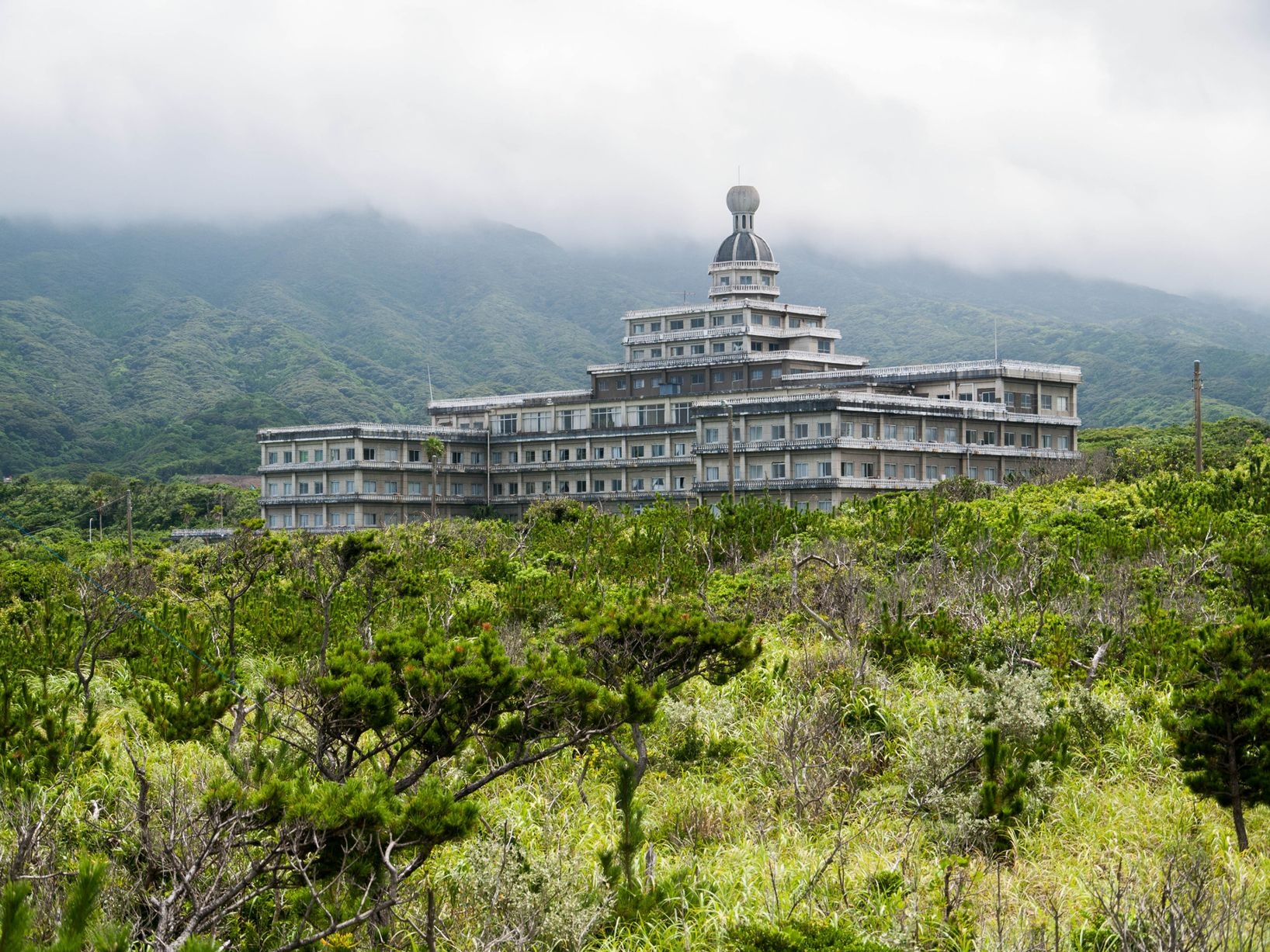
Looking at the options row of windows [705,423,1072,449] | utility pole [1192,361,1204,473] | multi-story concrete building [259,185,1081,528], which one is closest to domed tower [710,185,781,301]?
multi-story concrete building [259,185,1081,528]

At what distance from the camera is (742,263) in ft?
331

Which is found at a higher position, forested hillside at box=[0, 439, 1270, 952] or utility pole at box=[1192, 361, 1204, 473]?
utility pole at box=[1192, 361, 1204, 473]

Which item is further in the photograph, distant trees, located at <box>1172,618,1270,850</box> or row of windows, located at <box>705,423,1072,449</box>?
row of windows, located at <box>705,423,1072,449</box>

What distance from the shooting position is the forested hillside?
1109cm

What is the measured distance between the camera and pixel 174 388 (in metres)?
181

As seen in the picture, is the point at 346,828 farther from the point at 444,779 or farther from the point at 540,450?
the point at 540,450

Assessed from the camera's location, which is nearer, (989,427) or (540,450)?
(989,427)

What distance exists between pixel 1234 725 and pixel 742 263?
292 feet

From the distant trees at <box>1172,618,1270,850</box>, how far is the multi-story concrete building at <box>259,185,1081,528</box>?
206 feet

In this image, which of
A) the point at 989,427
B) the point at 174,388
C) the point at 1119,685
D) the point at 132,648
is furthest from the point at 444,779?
the point at 174,388

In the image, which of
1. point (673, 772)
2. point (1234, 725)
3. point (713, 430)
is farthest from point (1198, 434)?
point (1234, 725)

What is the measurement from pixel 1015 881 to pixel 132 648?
1713 centimetres

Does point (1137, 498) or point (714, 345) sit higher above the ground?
point (714, 345)

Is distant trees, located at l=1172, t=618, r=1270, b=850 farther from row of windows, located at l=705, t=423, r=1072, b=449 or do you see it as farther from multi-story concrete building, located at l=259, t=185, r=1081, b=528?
row of windows, located at l=705, t=423, r=1072, b=449
